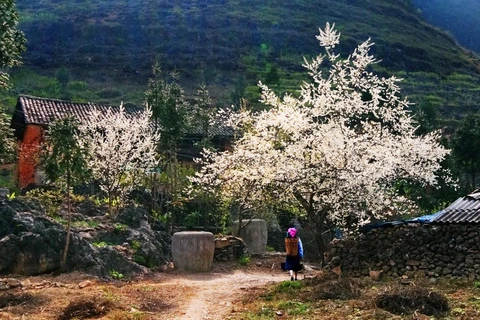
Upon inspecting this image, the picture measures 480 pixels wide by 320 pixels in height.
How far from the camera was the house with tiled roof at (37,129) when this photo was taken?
27725 mm

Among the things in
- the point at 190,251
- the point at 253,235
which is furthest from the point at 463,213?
the point at 253,235

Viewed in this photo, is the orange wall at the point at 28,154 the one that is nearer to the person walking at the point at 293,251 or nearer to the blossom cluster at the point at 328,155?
the blossom cluster at the point at 328,155

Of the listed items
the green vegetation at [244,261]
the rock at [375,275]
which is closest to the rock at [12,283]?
the rock at [375,275]

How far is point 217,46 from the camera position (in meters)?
69.3

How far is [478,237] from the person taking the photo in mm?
10680

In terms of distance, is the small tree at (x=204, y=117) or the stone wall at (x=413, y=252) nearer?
the stone wall at (x=413, y=252)

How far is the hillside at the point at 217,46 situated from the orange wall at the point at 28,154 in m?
19.8

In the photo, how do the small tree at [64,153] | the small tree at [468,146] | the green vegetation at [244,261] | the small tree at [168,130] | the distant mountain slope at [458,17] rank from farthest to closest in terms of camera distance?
the distant mountain slope at [458,17] < the small tree at [468,146] < the small tree at [168,130] < the green vegetation at [244,261] < the small tree at [64,153]

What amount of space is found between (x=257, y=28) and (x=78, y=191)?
5293 centimetres

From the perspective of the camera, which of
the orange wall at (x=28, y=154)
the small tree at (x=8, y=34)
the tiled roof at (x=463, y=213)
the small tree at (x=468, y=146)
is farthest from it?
the orange wall at (x=28, y=154)

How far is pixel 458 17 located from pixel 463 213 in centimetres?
9747

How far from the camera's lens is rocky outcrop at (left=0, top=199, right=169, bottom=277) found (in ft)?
41.5

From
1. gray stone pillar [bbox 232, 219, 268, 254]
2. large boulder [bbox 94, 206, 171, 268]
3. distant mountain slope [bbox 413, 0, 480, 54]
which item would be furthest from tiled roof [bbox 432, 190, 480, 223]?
distant mountain slope [bbox 413, 0, 480, 54]

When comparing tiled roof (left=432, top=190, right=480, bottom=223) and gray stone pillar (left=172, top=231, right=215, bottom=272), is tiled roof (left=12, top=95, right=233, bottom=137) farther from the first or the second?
tiled roof (left=432, top=190, right=480, bottom=223)
